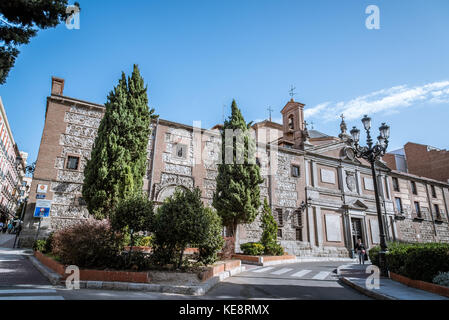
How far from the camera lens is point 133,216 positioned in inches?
312

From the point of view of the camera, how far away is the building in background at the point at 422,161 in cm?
3428

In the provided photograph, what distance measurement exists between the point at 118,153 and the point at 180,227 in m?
5.96

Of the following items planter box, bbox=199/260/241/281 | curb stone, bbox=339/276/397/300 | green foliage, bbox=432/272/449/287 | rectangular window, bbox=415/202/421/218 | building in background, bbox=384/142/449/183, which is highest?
building in background, bbox=384/142/449/183

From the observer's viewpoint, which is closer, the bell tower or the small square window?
the small square window

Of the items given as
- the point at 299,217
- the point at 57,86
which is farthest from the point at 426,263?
the point at 57,86

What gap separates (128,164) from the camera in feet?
40.5

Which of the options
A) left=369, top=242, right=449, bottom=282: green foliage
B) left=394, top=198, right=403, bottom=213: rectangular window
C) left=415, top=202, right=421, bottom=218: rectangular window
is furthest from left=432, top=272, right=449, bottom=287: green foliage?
left=415, top=202, right=421, bottom=218: rectangular window

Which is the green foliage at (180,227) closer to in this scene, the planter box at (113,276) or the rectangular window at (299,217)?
the planter box at (113,276)

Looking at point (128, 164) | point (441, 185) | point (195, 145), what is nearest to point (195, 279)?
point (128, 164)

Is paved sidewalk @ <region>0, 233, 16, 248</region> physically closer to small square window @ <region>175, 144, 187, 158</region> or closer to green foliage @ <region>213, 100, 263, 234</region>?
small square window @ <region>175, 144, 187, 158</region>

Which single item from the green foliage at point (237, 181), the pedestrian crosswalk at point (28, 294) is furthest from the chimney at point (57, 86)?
the pedestrian crosswalk at point (28, 294)

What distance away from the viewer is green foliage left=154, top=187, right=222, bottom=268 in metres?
7.93

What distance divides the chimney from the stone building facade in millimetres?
55

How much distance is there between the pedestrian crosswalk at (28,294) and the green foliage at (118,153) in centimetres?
534
